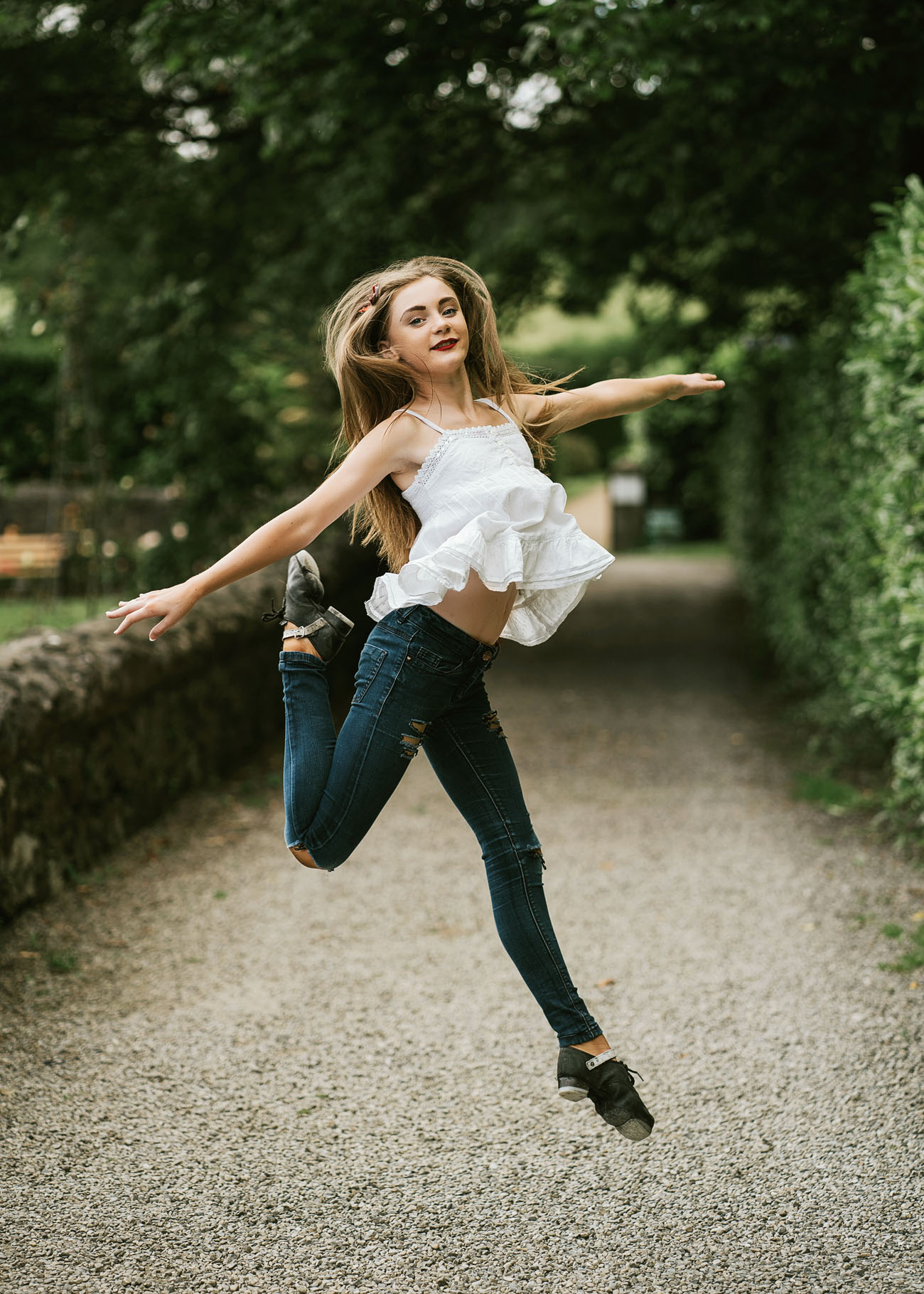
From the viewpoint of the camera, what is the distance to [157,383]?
976cm

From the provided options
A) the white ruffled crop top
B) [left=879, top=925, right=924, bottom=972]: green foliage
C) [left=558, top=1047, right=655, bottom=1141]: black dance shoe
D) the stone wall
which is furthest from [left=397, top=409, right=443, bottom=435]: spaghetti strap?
[left=879, top=925, right=924, bottom=972]: green foliage

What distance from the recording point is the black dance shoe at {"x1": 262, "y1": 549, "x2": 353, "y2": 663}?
9.30 feet

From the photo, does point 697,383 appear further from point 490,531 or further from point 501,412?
point 490,531

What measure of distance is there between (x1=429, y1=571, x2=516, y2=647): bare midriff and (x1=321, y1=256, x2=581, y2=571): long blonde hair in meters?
0.28

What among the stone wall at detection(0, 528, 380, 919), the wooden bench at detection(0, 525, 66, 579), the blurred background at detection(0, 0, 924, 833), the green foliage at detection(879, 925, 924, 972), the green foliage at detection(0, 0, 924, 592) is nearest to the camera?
the green foliage at detection(879, 925, 924, 972)

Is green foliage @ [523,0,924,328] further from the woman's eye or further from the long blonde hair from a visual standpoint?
the woman's eye

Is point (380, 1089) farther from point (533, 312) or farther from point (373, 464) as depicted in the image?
point (533, 312)

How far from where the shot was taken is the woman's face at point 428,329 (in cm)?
275

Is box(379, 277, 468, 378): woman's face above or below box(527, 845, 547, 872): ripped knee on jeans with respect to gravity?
above

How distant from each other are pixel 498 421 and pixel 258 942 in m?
2.65

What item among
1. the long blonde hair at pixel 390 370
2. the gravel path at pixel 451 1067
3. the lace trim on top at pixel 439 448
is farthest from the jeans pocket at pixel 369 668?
the gravel path at pixel 451 1067

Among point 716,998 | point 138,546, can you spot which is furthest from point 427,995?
point 138,546

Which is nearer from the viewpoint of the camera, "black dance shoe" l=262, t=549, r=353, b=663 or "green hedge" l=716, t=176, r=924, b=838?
"black dance shoe" l=262, t=549, r=353, b=663

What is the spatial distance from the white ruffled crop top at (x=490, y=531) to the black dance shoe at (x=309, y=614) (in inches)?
4.9
